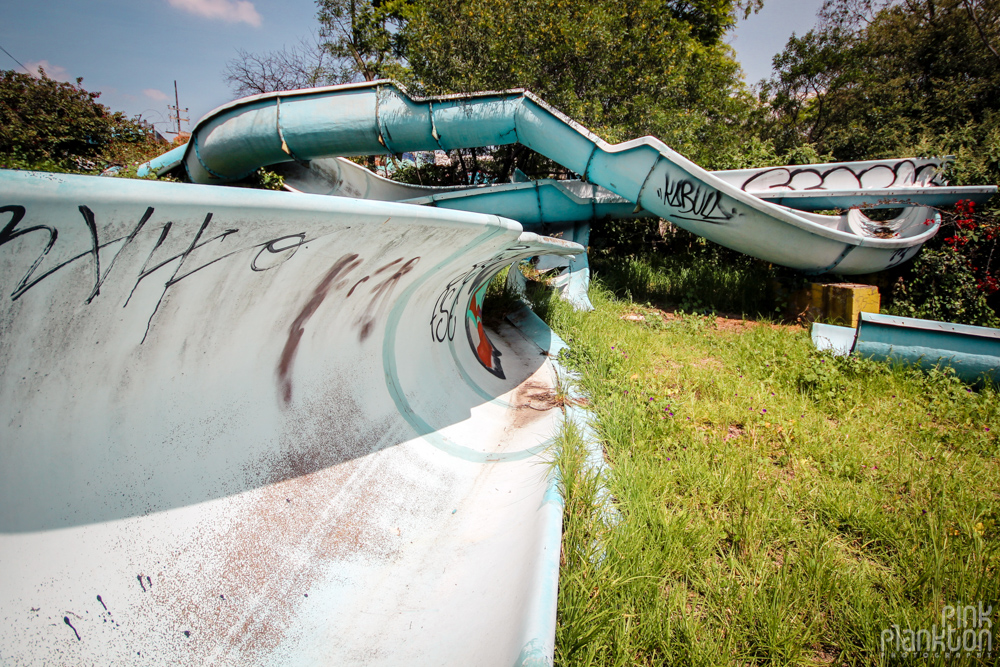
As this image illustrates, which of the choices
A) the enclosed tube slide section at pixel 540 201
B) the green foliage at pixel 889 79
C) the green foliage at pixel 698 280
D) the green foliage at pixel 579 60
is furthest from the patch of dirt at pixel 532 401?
the green foliage at pixel 889 79

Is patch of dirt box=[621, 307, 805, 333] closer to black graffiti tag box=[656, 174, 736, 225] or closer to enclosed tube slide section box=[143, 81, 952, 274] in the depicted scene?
enclosed tube slide section box=[143, 81, 952, 274]

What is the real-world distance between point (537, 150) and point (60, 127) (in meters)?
14.6

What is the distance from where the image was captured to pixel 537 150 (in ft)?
23.0

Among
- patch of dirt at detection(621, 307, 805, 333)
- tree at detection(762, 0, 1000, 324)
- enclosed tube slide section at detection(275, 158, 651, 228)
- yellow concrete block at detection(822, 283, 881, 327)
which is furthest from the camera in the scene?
tree at detection(762, 0, 1000, 324)

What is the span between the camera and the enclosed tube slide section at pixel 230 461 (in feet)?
4.39

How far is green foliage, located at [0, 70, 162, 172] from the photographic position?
11.6 m

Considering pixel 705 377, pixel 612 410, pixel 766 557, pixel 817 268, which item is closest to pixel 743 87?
pixel 817 268

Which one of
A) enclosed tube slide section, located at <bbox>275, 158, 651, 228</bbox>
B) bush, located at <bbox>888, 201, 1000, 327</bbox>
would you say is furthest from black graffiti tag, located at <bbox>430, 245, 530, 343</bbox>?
bush, located at <bbox>888, 201, 1000, 327</bbox>

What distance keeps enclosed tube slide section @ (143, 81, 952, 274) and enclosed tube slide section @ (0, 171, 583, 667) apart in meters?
4.42

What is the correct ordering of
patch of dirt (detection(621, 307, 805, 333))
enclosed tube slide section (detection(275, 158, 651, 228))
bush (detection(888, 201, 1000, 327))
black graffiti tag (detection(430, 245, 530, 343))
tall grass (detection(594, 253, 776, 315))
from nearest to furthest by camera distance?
1. black graffiti tag (detection(430, 245, 530, 343))
2. bush (detection(888, 201, 1000, 327))
3. patch of dirt (detection(621, 307, 805, 333))
4. tall grass (detection(594, 253, 776, 315))
5. enclosed tube slide section (detection(275, 158, 651, 228))

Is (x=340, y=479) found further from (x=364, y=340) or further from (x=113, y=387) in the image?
(x=113, y=387)

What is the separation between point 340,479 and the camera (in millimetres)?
2246

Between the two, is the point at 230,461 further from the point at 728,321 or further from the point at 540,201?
the point at 540,201

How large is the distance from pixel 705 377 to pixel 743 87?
12829 mm
